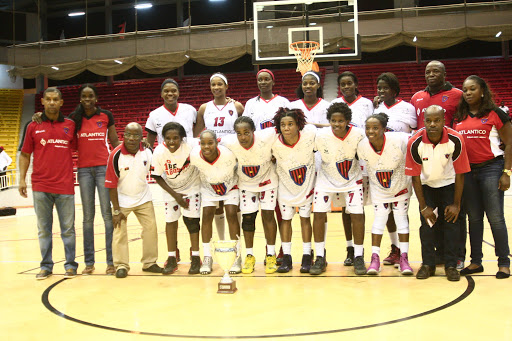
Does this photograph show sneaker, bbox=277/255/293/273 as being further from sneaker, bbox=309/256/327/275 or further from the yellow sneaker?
sneaker, bbox=309/256/327/275

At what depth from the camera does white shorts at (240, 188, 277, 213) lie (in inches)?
195

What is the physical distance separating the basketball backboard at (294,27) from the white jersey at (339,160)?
583 cm

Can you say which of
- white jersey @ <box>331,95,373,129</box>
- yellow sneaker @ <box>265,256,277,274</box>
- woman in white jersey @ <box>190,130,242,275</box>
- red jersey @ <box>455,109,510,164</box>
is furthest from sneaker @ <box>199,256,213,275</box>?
red jersey @ <box>455,109,510,164</box>

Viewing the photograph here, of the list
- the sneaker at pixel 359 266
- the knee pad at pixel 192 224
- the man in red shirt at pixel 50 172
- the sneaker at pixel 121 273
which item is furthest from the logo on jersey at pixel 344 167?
the man in red shirt at pixel 50 172

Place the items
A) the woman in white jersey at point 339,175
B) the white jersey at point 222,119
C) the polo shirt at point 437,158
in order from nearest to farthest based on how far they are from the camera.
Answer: the polo shirt at point 437,158
the woman in white jersey at point 339,175
the white jersey at point 222,119

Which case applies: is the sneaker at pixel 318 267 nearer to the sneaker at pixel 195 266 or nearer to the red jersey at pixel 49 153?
the sneaker at pixel 195 266

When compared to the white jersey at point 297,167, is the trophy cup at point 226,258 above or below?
below

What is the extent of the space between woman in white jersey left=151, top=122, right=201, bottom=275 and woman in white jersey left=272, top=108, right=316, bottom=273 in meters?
0.88

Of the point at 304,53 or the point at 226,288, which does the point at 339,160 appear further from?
the point at 304,53

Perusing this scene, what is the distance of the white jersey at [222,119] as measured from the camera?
5449 millimetres

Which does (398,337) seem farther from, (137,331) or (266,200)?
(266,200)

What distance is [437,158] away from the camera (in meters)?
4.38

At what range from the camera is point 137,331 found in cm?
319

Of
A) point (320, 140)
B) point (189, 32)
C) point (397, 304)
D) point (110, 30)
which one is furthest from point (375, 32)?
point (397, 304)
